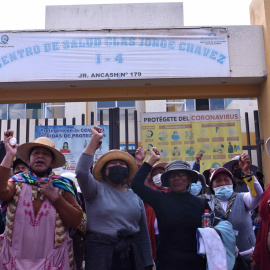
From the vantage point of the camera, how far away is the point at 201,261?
139 inches

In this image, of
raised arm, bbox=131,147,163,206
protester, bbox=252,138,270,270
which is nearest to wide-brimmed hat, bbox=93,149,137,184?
raised arm, bbox=131,147,163,206

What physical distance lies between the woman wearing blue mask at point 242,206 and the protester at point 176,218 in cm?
45

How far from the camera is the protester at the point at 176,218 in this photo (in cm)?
350

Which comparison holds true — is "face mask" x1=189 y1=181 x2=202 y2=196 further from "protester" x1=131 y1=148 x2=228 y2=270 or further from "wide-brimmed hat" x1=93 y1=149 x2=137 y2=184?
"wide-brimmed hat" x1=93 y1=149 x2=137 y2=184

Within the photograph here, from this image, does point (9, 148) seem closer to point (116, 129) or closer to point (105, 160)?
point (105, 160)

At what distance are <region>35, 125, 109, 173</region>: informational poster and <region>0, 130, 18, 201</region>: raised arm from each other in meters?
4.68

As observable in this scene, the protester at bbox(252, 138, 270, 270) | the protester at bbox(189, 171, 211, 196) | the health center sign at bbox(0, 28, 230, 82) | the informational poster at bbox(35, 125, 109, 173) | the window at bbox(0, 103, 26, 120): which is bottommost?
the protester at bbox(252, 138, 270, 270)

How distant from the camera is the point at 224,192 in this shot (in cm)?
443

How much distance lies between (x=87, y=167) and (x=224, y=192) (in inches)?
71.7

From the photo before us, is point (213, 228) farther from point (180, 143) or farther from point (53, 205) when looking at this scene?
point (180, 143)

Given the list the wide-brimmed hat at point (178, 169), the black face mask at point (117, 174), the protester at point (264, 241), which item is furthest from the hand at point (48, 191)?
the protester at point (264, 241)

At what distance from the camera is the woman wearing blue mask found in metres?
4.02

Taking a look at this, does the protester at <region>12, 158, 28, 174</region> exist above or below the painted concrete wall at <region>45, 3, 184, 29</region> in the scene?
below

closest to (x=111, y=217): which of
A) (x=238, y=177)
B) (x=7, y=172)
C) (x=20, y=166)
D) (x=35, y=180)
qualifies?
(x=35, y=180)
